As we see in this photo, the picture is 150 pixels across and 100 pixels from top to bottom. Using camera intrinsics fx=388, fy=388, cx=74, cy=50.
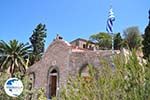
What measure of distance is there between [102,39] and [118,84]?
54457mm

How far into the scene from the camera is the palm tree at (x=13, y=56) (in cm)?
5153

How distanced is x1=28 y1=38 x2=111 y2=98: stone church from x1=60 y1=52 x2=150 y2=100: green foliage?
83.0 feet

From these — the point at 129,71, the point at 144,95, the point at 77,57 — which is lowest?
the point at 144,95

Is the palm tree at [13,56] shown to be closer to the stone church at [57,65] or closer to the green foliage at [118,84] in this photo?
the stone church at [57,65]

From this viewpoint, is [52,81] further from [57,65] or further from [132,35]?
[132,35]

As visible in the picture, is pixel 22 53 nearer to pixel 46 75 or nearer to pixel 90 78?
pixel 46 75

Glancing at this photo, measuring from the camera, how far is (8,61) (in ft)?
169

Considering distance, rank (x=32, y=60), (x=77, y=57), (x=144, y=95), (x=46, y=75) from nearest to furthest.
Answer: (x=144, y=95) → (x=77, y=57) → (x=46, y=75) → (x=32, y=60)

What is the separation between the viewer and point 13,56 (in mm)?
52469

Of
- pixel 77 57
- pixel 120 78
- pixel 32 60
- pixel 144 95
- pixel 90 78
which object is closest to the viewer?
pixel 144 95

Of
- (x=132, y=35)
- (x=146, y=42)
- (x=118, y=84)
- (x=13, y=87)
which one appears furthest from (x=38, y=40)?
(x=118, y=84)

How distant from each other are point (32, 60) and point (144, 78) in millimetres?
48210

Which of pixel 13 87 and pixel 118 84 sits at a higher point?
pixel 13 87

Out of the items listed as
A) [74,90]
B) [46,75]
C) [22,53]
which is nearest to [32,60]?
[22,53]
